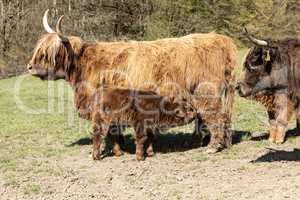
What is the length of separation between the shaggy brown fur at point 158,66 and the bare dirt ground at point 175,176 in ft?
2.29

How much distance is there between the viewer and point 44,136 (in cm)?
957

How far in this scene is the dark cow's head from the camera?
6.91 meters

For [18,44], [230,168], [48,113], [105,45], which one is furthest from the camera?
[18,44]

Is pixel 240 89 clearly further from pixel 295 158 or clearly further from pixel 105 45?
pixel 105 45

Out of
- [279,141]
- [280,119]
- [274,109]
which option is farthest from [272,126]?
[280,119]

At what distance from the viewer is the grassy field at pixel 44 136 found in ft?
23.1

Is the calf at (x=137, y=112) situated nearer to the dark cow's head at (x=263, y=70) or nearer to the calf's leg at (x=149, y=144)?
the calf's leg at (x=149, y=144)

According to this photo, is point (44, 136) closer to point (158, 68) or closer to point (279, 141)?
point (158, 68)

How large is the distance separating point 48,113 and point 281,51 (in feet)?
22.5

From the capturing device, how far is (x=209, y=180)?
20.7 ft

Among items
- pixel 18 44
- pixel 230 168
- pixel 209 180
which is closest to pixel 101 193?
pixel 209 180

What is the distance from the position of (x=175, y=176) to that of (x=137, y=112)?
3.74ft

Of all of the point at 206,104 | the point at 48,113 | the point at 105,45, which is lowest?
the point at 48,113

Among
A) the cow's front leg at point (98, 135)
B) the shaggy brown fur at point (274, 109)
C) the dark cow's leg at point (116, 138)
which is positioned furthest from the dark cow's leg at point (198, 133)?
the cow's front leg at point (98, 135)
